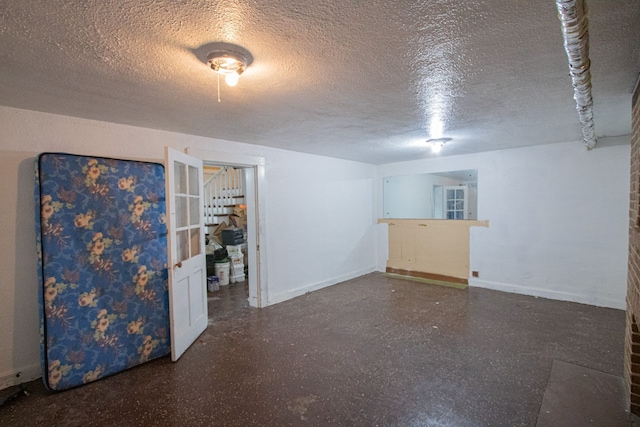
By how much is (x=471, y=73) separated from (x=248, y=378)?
2.73m

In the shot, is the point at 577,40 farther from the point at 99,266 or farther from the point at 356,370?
the point at 99,266

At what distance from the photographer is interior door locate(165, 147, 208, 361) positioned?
2.55 metres

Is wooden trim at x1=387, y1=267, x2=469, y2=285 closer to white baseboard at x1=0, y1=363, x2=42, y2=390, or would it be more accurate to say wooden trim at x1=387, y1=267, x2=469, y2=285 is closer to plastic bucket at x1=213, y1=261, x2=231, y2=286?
plastic bucket at x1=213, y1=261, x2=231, y2=286

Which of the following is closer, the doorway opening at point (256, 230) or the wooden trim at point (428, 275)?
the doorway opening at point (256, 230)

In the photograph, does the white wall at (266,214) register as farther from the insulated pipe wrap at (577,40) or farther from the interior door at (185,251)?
the insulated pipe wrap at (577,40)

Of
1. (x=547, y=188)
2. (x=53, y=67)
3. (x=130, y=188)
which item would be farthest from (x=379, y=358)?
(x=547, y=188)

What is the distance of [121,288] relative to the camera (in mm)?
2502

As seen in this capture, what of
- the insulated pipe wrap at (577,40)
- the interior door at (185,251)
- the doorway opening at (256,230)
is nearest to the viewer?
the insulated pipe wrap at (577,40)

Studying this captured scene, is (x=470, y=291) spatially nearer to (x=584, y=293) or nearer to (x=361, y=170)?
(x=584, y=293)

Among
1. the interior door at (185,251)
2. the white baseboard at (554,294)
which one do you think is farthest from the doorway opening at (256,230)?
the white baseboard at (554,294)

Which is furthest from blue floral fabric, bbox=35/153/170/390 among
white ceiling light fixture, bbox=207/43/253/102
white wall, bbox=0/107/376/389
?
white ceiling light fixture, bbox=207/43/253/102

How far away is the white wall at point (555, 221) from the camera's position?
3.65 metres

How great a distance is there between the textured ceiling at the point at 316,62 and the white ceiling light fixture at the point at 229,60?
58 mm

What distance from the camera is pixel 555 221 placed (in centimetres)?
404
